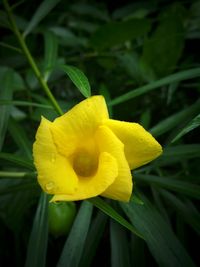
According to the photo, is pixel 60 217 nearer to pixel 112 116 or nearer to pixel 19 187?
pixel 19 187

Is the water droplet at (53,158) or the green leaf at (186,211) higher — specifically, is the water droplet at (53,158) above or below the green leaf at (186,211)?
above

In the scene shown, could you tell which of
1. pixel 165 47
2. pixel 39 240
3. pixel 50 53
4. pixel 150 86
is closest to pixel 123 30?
pixel 165 47

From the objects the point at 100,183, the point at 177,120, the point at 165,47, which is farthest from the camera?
the point at 165,47

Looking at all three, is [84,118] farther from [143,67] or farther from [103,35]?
[103,35]

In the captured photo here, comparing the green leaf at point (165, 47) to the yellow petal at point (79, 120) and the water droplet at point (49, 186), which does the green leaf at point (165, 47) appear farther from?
the water droplet at point (49, 186)

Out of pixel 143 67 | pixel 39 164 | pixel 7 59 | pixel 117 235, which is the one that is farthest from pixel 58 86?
pixel 39 164

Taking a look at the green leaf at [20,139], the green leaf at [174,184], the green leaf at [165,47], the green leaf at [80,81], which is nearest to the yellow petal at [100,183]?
the green leaf at [80,81]

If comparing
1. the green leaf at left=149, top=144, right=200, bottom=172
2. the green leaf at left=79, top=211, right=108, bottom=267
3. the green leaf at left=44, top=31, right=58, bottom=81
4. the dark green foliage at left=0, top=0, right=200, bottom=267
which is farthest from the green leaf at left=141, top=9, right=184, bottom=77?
the green leaf at left=79, top=211, right=108, bottom=267
